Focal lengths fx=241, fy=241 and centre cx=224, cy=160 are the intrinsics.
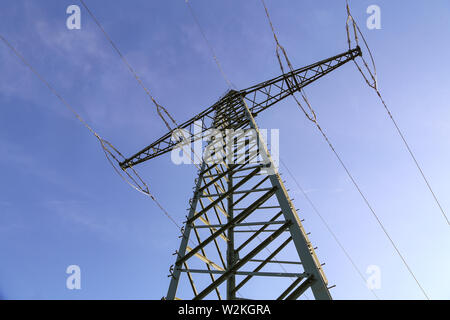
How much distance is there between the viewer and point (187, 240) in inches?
191

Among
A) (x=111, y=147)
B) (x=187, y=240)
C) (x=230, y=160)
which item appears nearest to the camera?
(x=187, y=240)

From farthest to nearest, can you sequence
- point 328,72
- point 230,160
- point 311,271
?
point 328,72, point 230,160, point 311,271
